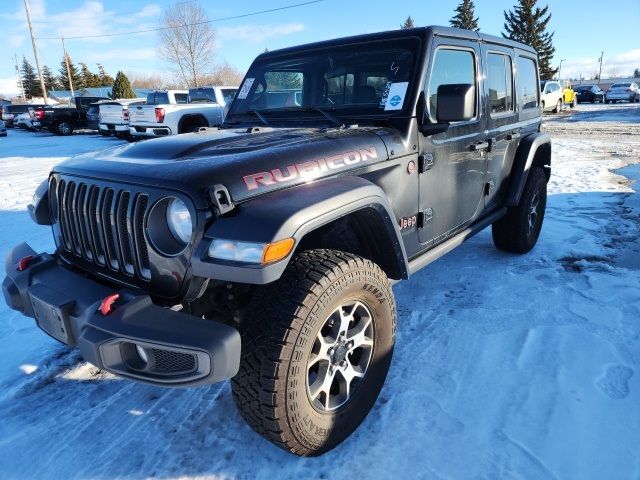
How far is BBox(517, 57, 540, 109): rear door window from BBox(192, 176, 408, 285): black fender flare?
2718mm

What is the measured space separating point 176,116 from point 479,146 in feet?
33.7

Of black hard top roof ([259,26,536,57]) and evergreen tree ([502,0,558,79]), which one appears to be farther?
evergreen tree ([502,0,558,79])

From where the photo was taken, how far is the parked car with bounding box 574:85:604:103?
36219 millimetres

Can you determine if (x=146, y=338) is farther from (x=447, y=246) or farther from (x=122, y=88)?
(x=122, y=88)

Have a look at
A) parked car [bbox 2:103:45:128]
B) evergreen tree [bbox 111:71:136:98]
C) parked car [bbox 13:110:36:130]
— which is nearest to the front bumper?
parked car [bbox 13:110:36:130]

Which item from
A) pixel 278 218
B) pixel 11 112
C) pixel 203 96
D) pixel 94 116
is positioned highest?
pixel 11 112

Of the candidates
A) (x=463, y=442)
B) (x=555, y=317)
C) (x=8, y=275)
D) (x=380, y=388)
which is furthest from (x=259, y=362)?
(x=555, y=317)

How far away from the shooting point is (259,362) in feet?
6.04

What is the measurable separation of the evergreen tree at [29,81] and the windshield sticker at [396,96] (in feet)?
268

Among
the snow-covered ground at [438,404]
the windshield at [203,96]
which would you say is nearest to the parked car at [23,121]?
the windshield at [203,96]

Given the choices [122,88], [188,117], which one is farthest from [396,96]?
[122,88]

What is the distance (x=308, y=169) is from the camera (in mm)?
2156

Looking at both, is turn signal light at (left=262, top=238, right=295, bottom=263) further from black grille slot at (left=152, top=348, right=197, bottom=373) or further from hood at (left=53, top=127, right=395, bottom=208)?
black grille slot at (left=152, top=348, right=197, bottom=373)

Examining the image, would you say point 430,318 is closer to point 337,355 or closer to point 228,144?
point 337,355
